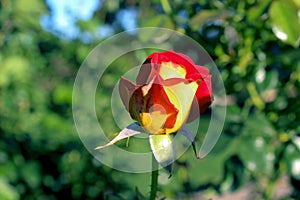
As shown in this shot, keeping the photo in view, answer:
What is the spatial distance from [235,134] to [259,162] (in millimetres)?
67

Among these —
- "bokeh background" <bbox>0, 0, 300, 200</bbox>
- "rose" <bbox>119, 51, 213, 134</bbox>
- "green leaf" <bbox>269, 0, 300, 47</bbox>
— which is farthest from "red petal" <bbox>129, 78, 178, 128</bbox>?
"green leaf" <bbox>269, 0, 300, 47</bbox>

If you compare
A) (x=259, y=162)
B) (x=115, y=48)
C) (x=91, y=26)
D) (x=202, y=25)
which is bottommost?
(x=259, y=162)

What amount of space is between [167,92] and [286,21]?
343 millimetres

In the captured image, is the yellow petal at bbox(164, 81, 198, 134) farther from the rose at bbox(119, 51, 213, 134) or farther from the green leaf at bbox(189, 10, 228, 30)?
the green leaf at bbox(189, 10, 228, 30)

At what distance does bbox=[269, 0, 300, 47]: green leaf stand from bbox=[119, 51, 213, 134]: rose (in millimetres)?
301

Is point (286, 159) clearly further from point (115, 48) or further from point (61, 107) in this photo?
point (61, 107)

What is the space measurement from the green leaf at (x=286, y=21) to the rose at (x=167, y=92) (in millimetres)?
301

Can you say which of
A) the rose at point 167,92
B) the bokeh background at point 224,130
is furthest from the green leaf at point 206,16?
the rose at point 167,92

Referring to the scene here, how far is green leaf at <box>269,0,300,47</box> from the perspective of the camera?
0.92m

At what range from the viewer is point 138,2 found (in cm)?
213

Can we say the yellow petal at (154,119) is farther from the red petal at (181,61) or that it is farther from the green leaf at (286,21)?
the green leaf at (286,21)

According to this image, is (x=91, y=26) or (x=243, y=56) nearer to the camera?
(x=243, y=56)

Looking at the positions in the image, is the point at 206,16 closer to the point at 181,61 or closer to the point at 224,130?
the point at 224,130

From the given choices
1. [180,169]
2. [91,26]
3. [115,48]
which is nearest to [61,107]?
[91,26]
